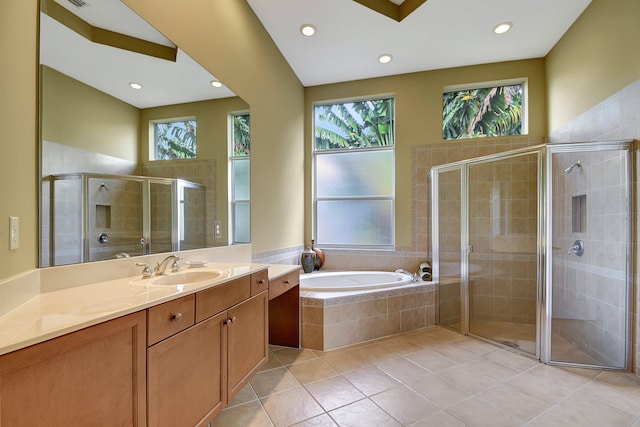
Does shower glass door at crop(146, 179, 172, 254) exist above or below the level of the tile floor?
above

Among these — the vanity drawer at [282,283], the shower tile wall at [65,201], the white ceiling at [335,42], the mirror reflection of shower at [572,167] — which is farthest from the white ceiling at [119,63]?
the mirror reflection of shower at [572,167]

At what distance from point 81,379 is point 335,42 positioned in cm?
332

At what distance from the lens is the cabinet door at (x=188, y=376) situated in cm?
106

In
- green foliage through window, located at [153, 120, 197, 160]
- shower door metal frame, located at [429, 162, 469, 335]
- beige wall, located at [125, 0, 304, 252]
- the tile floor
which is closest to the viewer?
the tile floor

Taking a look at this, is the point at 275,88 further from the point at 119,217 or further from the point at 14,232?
the point at 14,232

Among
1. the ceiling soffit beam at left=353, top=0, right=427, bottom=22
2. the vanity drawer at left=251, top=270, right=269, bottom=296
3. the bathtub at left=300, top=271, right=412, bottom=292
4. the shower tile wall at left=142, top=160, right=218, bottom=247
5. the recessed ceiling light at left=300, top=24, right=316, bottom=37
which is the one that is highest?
the ceiling soffit beam at left=353, top=0, right=427, bottom=22

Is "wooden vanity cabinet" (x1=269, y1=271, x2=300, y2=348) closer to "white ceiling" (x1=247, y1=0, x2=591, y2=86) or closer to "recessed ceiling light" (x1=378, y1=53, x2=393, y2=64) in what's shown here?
"white ceiling" (x1=247, y1=0, x2=591, y2=86)

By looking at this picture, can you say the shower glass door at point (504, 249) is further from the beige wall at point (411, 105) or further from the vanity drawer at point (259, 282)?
the vanity drawer at point (259, 282)

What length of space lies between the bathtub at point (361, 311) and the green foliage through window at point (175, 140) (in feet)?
4.98

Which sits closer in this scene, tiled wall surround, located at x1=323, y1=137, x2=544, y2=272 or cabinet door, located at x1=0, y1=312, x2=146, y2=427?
cabinet door, located at x1=0, y1=312, x2=146, y2=427

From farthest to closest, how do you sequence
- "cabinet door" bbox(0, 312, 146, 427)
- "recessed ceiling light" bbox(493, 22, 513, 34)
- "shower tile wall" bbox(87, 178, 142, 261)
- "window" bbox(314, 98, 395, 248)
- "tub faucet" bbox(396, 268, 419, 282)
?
"window" bbox(314, 98, 395, 248)
"tub faucet" bbox(396, 268, 419, 282)
"recessed ceiling light" bbox(493, 22, 513, 34)
"shower tile wall" bbox(87, 178, 142, 261)
"cabinet door" bbox(0, 312, 146, 427)

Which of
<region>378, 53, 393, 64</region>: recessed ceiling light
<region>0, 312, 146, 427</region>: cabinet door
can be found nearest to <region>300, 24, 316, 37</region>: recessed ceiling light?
<region>378, 53, 393, 64</region>: recessed ceiling light

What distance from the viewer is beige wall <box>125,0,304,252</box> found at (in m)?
1.91

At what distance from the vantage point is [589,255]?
2.36 meters
